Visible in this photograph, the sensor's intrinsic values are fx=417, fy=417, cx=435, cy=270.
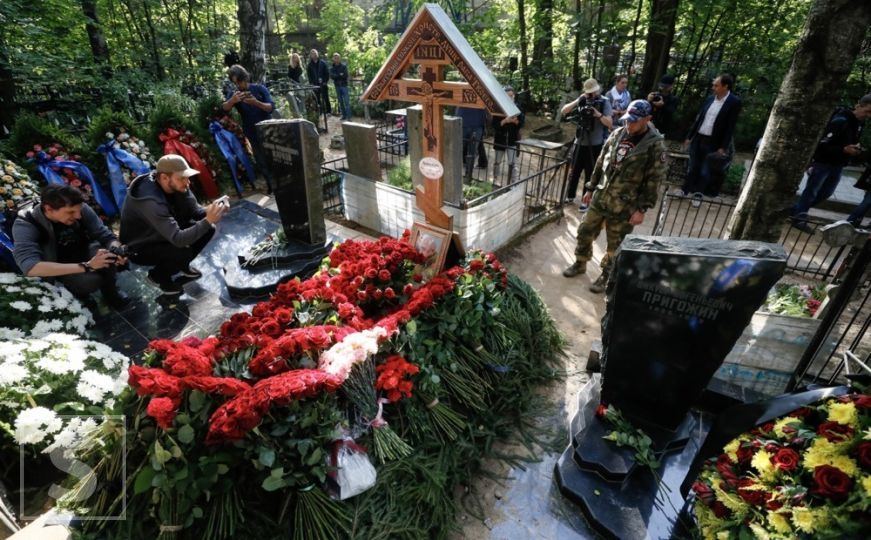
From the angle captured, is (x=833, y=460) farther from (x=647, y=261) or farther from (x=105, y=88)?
(x=105, y=88)

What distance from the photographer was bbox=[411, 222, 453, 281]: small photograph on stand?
3.66m

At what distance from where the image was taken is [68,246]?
368cm

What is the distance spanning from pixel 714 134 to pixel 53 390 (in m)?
8.10

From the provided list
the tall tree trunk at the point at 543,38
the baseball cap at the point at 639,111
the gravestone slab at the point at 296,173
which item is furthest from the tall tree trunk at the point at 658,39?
the gravestone slab at the point at 296,173

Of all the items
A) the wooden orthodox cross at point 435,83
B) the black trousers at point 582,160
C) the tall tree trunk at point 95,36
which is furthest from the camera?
the tall tree trunk at point 95,36

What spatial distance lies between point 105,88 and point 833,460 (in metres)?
10.8

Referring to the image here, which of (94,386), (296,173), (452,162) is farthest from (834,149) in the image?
(94,386)

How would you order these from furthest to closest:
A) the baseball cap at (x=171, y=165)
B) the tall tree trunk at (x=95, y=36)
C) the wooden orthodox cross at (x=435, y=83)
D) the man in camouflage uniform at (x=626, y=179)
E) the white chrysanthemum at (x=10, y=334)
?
1. the tall tree trunk at (x=95, y=36)
2. the man in camouflage uniform at (x=626, y=179)
3. the baseball cap at (x=171, y=165)
4. the wooden orthodox cross at (x=435, y=83)
5. the white chrysanthemum at (x=10, y=334)

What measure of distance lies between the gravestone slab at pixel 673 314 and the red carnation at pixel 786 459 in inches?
26.4

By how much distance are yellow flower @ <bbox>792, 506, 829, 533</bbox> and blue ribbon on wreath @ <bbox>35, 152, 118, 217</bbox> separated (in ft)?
24.7

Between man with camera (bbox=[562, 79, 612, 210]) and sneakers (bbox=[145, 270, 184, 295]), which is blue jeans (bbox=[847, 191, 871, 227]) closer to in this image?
man with camera (bbox=[562, 79, 612, 210])

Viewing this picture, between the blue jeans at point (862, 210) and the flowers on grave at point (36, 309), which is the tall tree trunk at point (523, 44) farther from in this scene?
the flowers on grave at point (36, 309)

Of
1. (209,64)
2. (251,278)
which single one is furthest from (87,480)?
(209,64)

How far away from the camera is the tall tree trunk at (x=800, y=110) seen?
9.44 ft
